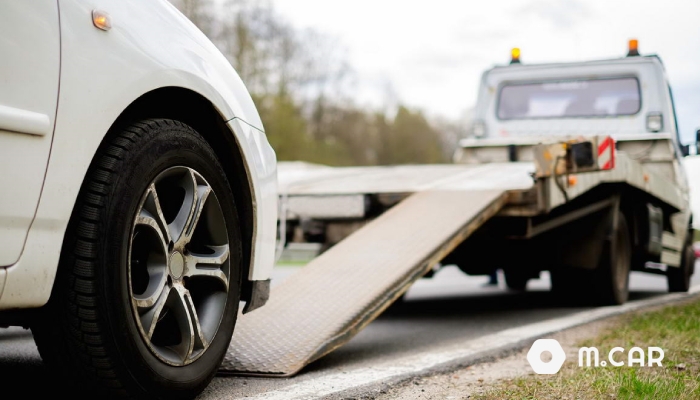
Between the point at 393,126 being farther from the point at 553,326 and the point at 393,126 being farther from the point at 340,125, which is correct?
the point at 553,326

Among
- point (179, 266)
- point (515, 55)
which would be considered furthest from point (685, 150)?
point (179, 266)

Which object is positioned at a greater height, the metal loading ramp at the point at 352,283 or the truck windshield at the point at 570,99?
the truck windshield at the point at 570,99

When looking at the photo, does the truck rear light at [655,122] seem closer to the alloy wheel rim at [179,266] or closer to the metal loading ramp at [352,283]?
the metal loading ramp at [352,283]

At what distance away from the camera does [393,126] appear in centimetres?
4497

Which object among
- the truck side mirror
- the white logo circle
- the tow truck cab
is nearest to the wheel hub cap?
the white logo circle

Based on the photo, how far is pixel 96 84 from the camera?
2430mm

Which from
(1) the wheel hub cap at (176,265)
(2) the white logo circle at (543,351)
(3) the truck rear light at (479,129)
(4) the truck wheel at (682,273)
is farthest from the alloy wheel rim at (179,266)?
(4) the truck wheel at (682,273)

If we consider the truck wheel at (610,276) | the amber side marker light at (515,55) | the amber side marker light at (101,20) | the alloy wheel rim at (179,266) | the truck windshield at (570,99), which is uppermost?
the amber side marker light at (515,55)

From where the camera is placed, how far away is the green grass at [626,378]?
3176 millimetres

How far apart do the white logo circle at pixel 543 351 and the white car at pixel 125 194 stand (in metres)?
1.43

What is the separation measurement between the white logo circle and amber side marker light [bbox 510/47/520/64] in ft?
18.4

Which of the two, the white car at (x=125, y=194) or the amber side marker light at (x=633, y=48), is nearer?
the white car at (x=125, y=194)

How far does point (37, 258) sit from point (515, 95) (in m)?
8.06

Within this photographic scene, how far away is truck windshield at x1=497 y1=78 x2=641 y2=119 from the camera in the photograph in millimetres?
9258
